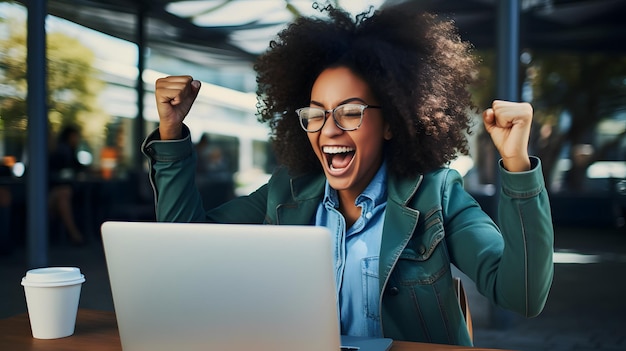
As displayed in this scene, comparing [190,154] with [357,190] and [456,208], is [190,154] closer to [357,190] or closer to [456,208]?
[357,190]

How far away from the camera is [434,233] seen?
157cm

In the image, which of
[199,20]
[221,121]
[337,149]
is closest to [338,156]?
[337,149]

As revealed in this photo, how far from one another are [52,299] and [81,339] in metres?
0.11

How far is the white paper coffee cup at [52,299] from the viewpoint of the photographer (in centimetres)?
130

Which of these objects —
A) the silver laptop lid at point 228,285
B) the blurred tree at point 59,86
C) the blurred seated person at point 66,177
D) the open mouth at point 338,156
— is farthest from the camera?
the blurred seated person at point 66,177

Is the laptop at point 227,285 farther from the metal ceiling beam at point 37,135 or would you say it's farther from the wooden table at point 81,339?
the metal ceiling beam at point 37,135

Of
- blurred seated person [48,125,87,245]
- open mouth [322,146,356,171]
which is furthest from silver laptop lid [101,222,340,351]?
blurred seated person [48,125,87,245]

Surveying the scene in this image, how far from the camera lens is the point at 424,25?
5.99 ft

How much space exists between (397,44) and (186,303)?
1.07m

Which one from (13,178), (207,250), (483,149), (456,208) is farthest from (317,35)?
(13,178)

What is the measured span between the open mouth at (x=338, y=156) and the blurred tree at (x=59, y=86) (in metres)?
4.11

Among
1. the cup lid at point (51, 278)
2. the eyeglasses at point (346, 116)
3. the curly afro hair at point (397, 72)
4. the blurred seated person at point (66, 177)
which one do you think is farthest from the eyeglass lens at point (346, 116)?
the blurred seated person at point (66, 177)

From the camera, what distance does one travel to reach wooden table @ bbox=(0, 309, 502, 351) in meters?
1.29

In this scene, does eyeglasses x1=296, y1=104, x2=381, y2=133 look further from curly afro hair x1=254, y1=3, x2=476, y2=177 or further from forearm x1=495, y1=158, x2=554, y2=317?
forearm x1=495, y1=158, x2=554, y2=317
